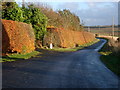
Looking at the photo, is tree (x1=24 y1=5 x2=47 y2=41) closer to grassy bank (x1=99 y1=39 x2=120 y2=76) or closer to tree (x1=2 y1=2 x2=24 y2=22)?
tree (x1=2 y1=2 x2=24 y2=22)

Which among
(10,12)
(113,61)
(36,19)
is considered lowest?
(113,61)

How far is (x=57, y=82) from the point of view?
8.66m

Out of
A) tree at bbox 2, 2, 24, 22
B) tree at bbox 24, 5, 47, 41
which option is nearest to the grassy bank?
tree at bbox 2, 2, 24, 22

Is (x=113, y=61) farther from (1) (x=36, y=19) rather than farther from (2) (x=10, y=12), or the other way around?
(1) (x=36, y=19)

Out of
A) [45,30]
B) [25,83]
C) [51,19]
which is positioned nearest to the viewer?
[25,83]

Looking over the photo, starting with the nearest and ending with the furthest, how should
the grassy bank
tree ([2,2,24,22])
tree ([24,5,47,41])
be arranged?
the grassy bank < tree ([2,2,24,22]) < tree ([24,5,47,41])

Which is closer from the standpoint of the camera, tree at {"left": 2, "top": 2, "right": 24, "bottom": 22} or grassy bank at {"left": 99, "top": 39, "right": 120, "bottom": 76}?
grassy bank at {"left": 99, "top": 39, "right": 120, "bottom": 76}

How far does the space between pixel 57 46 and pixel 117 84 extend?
82.9 feet

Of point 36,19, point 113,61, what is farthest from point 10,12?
point 113,61

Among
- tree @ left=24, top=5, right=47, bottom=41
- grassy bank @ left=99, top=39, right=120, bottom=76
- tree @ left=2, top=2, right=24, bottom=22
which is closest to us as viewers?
grassy bank @ left=99, top=39, right=120, bottom=76

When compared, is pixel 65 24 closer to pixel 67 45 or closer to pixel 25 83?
pixel 67 45

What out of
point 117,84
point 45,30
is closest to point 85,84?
point 117,84

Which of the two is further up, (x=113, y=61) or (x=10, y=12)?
(x=10, y=12)

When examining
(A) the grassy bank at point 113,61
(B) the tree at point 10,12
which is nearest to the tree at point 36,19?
(B) the tree at point 10,12
